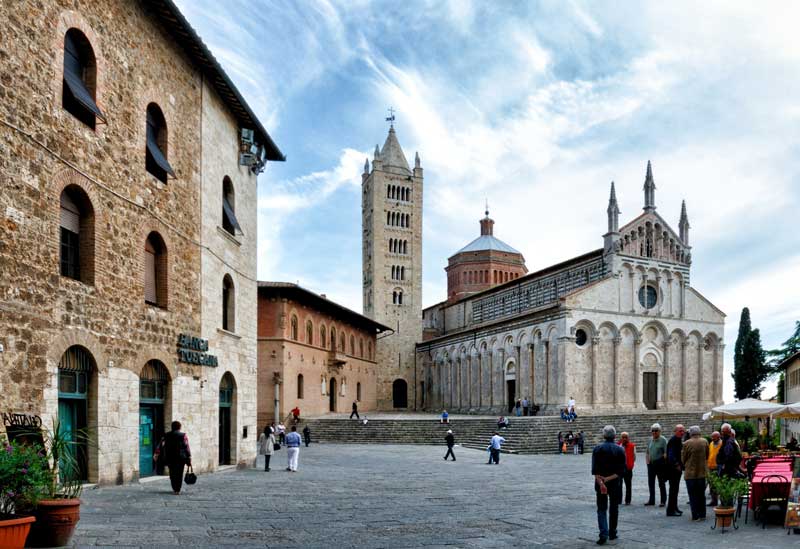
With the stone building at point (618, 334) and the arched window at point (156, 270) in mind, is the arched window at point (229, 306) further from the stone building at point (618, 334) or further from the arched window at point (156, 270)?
the stone building at point (618, 334)

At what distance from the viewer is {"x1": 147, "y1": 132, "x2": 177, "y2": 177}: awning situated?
16.5 m

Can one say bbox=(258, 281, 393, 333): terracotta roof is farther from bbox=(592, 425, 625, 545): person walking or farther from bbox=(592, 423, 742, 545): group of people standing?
Answer: bbox=(592, 425, 625, 545): person walking

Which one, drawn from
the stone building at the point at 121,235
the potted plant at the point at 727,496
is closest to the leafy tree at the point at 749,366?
the stone building at the point at 121,235

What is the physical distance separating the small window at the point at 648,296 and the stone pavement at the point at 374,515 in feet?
98.9

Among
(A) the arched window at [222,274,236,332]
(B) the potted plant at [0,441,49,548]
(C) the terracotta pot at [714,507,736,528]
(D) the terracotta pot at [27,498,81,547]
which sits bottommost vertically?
(C) the terracotta pot at [714,507,736,528]

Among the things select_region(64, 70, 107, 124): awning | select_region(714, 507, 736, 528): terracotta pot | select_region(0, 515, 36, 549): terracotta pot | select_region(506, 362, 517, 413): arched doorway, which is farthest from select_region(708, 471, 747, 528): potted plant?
select_region(506, 362, 517, 413): arched doorway

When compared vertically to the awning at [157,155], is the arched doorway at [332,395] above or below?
below

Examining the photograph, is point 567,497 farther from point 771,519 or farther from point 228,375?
point 228,375

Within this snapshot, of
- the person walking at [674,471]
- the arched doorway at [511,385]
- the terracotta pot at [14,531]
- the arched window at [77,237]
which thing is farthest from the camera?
the arched doorway at [511,385]

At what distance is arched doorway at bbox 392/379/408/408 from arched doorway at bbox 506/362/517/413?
56.4 feet

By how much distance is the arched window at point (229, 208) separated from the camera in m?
21.7

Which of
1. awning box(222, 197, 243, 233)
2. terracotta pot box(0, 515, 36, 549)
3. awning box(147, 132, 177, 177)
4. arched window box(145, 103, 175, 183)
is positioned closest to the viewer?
terracotta pot box(0, 515, 36, 549)

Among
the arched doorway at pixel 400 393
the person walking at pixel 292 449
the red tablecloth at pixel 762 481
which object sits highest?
the red tablecloth at pixel 762 481

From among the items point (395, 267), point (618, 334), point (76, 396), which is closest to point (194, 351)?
point (76, 396)
